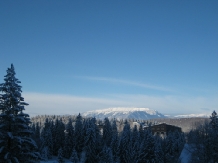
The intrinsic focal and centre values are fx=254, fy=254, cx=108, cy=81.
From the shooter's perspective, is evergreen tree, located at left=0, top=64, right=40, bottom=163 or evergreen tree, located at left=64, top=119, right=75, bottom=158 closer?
evergreen tree, located at left=0, top=64, right=40, bottom=163

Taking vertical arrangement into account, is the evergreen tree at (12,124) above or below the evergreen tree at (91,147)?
above

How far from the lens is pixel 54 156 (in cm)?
8400

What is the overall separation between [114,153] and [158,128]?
7396 cm

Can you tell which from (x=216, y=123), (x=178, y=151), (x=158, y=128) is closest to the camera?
(x=216, y=123)

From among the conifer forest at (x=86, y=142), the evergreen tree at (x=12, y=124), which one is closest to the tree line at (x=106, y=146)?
the conifer forest at (x=86, y=142)

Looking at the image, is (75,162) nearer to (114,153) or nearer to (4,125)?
(114,153)

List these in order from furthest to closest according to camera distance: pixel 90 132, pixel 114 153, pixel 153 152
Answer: pixel 114 153, pixel 90 132, pixel 153 152

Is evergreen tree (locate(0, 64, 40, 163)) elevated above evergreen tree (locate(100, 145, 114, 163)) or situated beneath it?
elevated above

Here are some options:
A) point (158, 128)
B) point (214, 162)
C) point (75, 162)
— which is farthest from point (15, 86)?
point (158, 128)

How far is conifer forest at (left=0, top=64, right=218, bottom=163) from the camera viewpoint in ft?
Answer: 67.5

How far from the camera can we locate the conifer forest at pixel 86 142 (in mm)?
20578

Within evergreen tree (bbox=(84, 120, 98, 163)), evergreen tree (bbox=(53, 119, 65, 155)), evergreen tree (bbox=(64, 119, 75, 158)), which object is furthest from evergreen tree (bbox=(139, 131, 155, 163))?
evergreen tree (bbox=(53, 119, 65, 155))

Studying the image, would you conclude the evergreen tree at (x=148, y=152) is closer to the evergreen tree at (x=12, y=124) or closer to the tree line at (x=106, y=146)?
the tree line at (x=106, y=146)

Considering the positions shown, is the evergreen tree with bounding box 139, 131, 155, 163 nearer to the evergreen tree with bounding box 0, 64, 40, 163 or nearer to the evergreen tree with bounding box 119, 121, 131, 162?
the evergreen tree with bounding box 119, 121, 131, 162
